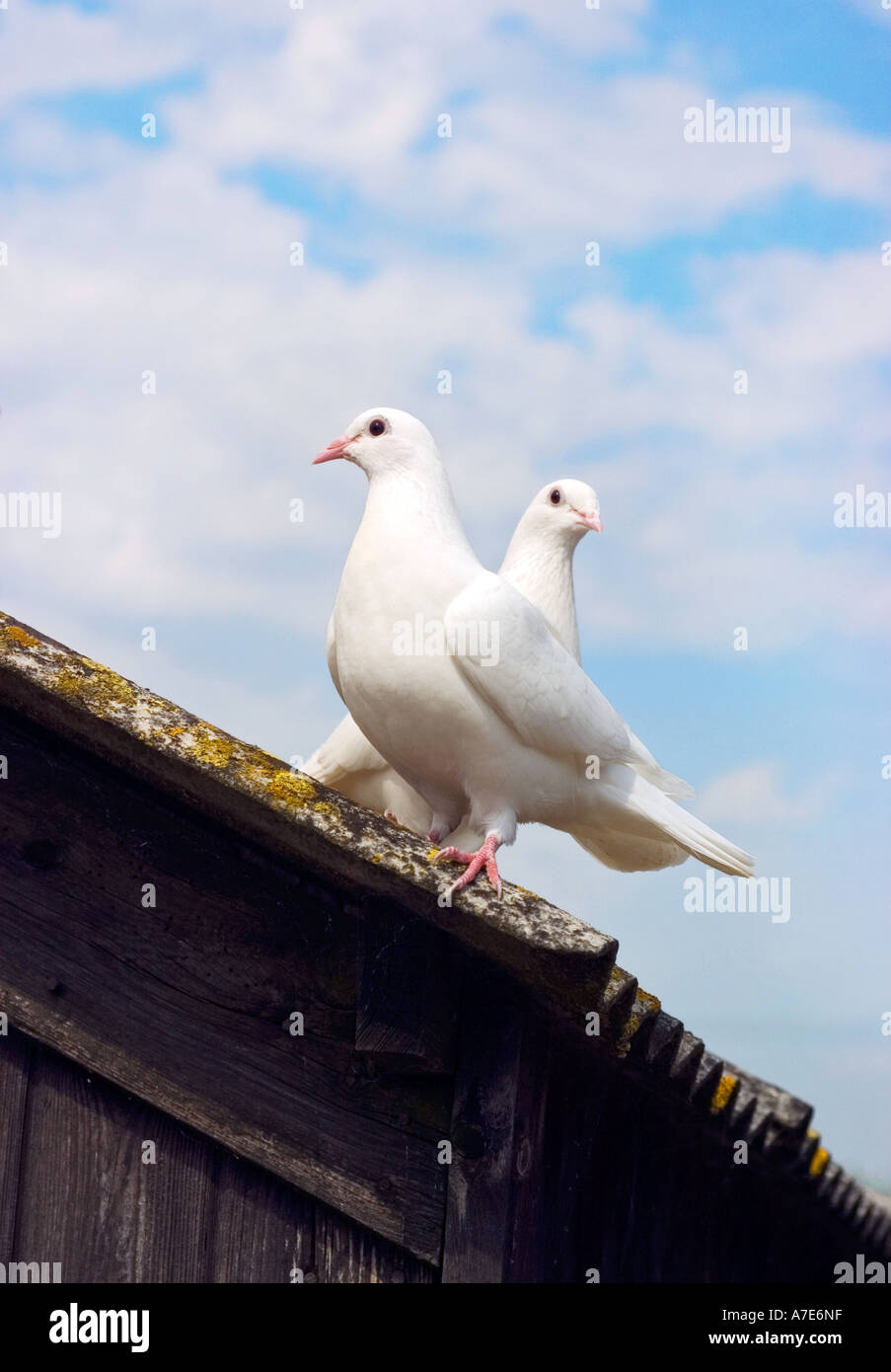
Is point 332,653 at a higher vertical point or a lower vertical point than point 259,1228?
higher

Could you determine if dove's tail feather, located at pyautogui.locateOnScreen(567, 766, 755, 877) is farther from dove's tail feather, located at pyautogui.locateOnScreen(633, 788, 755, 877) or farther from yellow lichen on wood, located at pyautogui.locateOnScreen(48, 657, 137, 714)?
yellow lichen on wood, located at pyautogui.locateOnScreen(48, 657, 137, 714)

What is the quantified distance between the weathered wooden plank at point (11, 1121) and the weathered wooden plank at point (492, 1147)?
1.01m

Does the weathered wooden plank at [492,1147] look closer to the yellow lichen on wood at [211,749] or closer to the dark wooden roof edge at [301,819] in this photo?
the dark wooden roof edge at [301,819]

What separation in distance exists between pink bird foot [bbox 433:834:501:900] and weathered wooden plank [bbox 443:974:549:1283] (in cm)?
24

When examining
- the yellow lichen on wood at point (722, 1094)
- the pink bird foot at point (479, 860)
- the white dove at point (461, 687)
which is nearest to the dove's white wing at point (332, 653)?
the white dove at point (461, 687)

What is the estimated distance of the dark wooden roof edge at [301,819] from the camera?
9.13ft

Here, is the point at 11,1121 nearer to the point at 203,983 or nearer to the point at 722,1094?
the point at 203,983

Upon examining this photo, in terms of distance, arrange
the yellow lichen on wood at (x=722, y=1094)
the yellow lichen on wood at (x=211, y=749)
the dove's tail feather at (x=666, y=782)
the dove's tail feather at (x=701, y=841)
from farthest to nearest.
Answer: the yellow lichen on wood at (x=722, y=1094), the dove's tail feather at (x=666, y=782), the dove's tail feather at (x=701, y=841), the yellow lichen on wood at (x=211, y=749)

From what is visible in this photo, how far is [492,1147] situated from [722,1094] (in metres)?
1.90

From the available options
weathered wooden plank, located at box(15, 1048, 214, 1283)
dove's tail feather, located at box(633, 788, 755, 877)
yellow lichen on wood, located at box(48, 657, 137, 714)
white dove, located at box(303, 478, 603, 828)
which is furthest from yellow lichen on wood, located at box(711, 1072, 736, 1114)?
yellow lichen on wood, located at box(48, 657, 137, 714)

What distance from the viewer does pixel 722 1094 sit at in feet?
15.4

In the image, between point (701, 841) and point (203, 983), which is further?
point (701, 841)

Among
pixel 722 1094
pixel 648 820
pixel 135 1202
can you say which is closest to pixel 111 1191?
pixel 135 1202

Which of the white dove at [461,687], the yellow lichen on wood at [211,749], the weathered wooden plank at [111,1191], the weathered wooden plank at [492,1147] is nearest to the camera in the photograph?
the yellow lichen on wood at [211,749]
